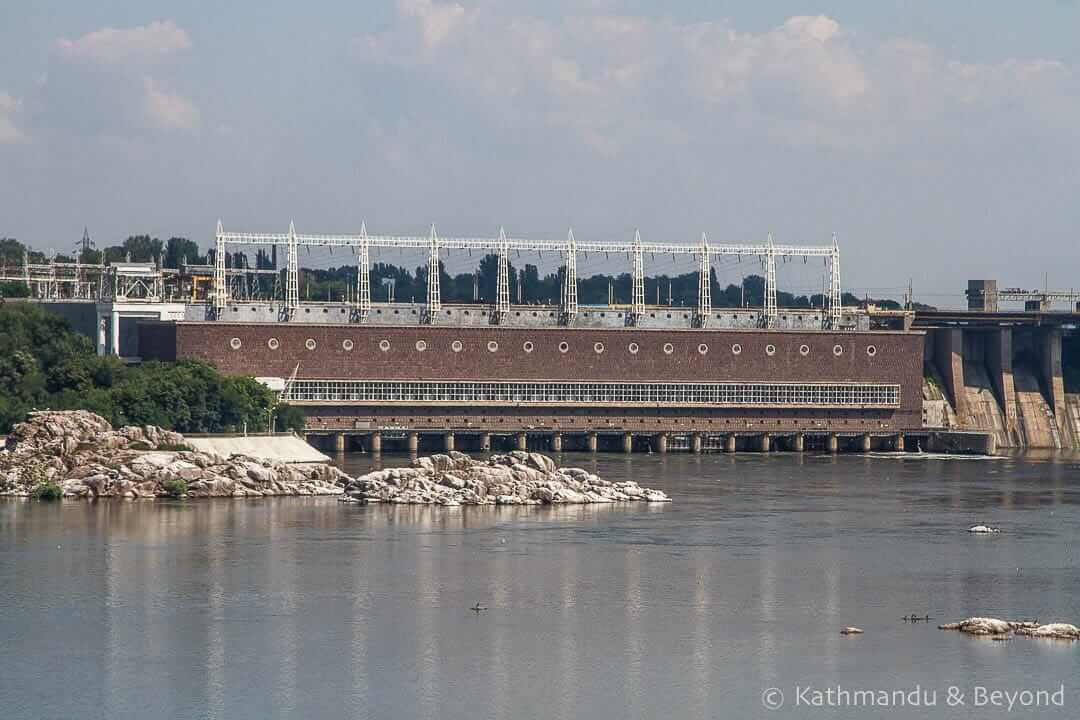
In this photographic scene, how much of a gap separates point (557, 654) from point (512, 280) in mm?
147478

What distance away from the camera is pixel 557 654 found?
50281mm

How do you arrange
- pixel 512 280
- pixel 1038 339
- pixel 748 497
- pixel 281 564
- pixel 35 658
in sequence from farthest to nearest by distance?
pixel 512 280 → pixel 1038 339 → pixel 748 497 → pixel 281 564 → pixel 35 658

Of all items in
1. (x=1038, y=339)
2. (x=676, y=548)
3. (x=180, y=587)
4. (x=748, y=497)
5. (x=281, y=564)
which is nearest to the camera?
(x=180, y=587)

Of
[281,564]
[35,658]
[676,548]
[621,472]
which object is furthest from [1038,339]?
[35,658]

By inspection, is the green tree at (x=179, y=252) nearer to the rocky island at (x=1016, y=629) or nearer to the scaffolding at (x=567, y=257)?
the scaffolding at (x=567, y=257)

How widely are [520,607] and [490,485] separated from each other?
1075 inches

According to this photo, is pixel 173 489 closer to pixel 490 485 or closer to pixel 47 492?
pixel 47 492

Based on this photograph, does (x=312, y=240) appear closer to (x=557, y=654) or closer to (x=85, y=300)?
(x=85, y=300)

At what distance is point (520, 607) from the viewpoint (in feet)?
186

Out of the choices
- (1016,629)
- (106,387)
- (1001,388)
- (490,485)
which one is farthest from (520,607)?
(1001,388)

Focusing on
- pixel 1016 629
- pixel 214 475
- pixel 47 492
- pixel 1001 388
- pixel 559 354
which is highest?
pixel 559 354

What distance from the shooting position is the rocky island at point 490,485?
272 feet

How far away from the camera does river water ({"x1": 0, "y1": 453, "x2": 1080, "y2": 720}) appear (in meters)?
45.8

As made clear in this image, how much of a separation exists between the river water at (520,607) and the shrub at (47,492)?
177 centimetres
